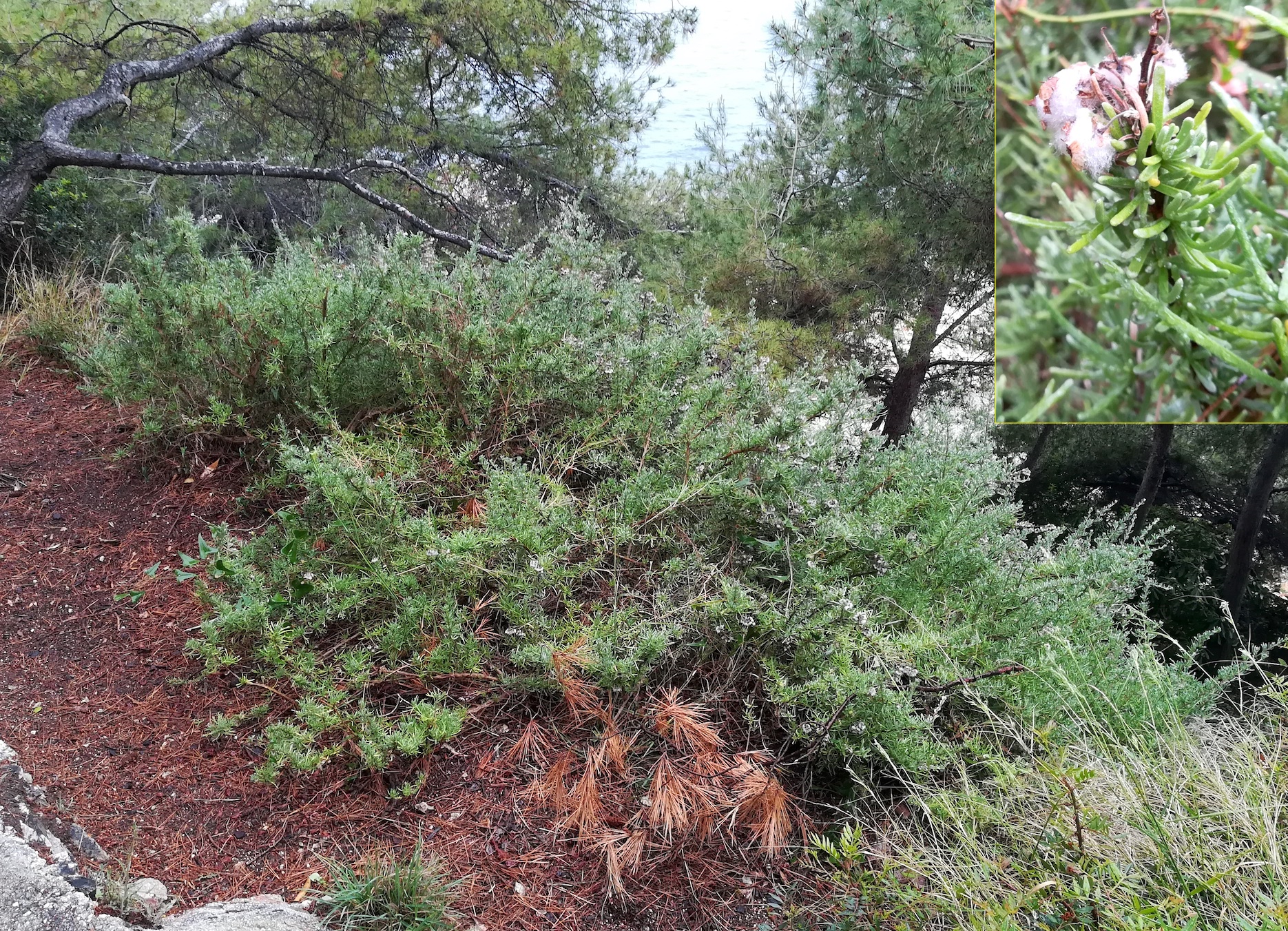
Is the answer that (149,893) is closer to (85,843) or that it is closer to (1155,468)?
(85,843)

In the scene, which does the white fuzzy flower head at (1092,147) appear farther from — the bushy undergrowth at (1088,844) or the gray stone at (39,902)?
the gray stone at (39,902)

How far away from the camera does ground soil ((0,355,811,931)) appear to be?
210 centimetres

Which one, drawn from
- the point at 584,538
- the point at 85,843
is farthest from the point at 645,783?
the point at 85,843

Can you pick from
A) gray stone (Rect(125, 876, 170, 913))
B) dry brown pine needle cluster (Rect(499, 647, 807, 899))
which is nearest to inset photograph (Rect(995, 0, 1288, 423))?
dry brown pine needle cluster (Rect(499, 647, 807, 899))

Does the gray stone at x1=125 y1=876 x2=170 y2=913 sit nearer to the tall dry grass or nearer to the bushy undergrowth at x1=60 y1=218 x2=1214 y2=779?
Answer: the bushy undergrowth at x1=60 y1=218 x2=1214 y2=779

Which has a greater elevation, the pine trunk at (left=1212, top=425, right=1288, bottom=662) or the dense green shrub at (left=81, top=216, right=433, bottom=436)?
the pine trunk at (left=1212, top=425, right=1288, bottom=662)

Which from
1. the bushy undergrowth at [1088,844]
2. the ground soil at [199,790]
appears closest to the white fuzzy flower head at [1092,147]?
the bushy undergrowth at [1088,844]

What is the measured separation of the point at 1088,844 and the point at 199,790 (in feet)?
6.83

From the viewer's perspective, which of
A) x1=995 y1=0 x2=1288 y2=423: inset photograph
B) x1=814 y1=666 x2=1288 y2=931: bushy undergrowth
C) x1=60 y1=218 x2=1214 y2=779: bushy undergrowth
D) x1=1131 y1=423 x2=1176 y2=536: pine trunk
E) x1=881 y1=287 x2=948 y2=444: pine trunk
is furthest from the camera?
x1=881 y1=287 x2=948 y2=444: pine trunk

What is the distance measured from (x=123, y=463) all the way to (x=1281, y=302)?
368cm

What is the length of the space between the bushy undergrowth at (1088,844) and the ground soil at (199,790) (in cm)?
36

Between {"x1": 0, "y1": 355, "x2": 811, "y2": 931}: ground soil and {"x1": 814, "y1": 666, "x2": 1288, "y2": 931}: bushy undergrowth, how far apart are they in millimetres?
363

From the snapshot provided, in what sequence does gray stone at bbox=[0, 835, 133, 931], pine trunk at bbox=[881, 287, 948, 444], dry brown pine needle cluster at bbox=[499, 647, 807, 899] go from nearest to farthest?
gray stone at bbox=[0, 835, 133, 931] < dry brown pine needle cluster at bbox=[499, 647, 807, 899] < pine trunk at bbox=[881, 287, 948, 444]

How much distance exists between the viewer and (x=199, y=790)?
227 centimetres
